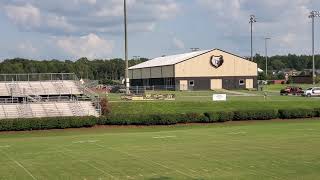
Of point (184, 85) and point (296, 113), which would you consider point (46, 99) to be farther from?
point (184, 85)

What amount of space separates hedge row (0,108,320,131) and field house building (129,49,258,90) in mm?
45468

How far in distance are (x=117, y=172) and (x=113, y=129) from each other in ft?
91.3

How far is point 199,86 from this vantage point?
98.4 metres

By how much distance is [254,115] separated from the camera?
50.0 meters

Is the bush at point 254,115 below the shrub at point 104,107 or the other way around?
below

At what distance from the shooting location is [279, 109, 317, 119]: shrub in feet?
168

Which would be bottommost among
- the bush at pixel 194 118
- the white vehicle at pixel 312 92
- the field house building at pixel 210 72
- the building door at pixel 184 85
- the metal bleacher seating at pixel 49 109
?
the bush at pixel 194 118

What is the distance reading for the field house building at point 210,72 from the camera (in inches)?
3851

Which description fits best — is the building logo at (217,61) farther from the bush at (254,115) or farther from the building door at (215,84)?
the bush at (254,115)

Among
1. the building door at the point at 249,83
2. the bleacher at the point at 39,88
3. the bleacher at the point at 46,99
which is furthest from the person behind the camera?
the building door at the point at 249,83

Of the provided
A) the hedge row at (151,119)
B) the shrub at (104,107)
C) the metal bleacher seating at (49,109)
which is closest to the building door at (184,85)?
the metal bleacher seating at (49,109)

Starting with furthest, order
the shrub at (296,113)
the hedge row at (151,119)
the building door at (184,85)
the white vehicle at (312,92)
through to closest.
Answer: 1. the building door at (184,85)
2. the white vehicle at (312,92)
3. the shrub at (296,113)
4. the hedge row at (151,119)

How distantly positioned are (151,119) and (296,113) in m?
14.6

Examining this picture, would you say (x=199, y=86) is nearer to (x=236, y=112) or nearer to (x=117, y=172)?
(x=236, y=112)
